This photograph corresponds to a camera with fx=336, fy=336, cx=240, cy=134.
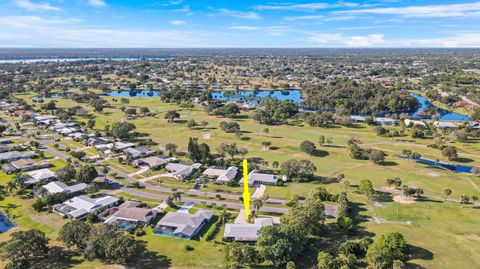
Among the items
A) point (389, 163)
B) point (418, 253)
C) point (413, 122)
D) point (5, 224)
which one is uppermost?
point (413, 122)

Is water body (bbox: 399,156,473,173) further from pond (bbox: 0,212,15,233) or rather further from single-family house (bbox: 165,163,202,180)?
pond (bbox: 0,212,15,233)

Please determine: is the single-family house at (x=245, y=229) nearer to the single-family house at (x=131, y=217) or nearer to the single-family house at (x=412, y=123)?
the single-family house at (x=131, y=217)

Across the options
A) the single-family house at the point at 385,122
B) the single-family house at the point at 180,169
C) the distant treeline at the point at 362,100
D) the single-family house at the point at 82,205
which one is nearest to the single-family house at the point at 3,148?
the single-family house at the point at 82,205

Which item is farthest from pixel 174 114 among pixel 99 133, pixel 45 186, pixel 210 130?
pixel 45 186

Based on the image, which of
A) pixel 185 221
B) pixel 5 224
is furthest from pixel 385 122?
pixel 5 224

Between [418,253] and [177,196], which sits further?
[177,196]

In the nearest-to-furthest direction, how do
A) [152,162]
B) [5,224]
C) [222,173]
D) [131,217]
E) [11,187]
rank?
1. [131,217]
2. [5,224]
3. [11,187]
4. [222,173]
5. [152,162]

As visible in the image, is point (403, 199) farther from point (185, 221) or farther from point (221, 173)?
point (185, 221)
